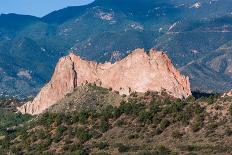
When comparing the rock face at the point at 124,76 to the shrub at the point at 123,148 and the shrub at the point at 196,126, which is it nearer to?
the shrub at the point at 196,126

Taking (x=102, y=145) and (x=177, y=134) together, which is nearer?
(x=102, y=145)

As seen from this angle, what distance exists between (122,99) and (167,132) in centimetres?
3025

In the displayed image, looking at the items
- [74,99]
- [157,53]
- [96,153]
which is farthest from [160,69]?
[96,153]

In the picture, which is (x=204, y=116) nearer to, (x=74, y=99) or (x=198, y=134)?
(x=198, y=134)

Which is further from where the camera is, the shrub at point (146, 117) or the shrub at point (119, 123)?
the shrub at point (119, 123)

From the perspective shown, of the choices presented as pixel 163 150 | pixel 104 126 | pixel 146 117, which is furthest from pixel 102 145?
pixel 146 117

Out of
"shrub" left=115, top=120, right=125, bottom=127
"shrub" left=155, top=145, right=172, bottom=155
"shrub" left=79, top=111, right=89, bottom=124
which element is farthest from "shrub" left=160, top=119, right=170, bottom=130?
"shrub" left=79, top=111, right=89, bottom=124

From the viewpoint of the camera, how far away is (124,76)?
139 meters

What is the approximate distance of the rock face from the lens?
12912 cm

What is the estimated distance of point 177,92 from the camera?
12675 cm

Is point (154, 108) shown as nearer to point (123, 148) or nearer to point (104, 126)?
point (104, 126)

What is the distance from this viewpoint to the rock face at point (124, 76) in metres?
129

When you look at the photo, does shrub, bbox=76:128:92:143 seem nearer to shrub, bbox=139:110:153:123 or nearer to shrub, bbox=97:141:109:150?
shrub, bbox=97:141:109:150

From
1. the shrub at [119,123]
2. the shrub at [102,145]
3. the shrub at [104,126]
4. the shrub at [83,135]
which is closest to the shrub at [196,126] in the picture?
the shrub at [102,145]
